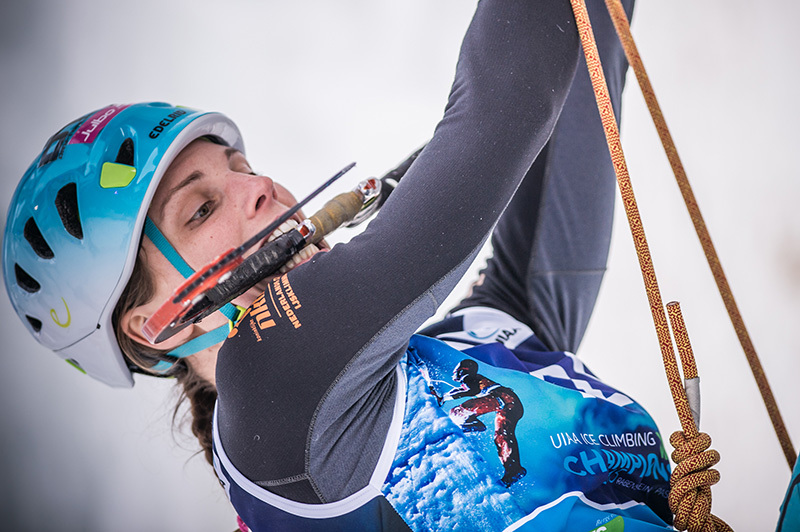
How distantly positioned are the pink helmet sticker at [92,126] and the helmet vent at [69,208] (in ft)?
0.31

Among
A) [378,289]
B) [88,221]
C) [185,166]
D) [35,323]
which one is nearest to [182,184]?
[185,166]

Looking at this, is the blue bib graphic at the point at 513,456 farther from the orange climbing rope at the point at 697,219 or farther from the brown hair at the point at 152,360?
the brown hair at the point at 152,360

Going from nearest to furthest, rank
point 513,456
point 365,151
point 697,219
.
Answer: point 513,456, point 697,219, point 365,151

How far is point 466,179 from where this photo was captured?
0.76 meters

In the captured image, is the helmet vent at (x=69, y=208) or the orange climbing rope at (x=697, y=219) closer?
the orange climbing rope at (x=697, y=219)

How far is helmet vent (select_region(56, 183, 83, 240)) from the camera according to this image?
109 centimetres

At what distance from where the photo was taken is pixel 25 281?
46.4 inches

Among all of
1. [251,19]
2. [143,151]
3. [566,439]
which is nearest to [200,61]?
[251,19]

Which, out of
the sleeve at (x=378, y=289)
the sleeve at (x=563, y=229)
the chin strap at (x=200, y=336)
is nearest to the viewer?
the sleeve at (x=378, y=289)

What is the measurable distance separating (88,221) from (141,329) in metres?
0.20

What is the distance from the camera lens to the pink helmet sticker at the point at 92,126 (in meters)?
1.15

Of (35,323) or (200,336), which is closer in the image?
(200,336)

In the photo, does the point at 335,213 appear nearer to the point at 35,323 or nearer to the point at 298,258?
the point at 298,258

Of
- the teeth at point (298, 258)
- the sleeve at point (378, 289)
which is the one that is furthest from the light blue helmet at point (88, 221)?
the sleeve at point (378, 289)
